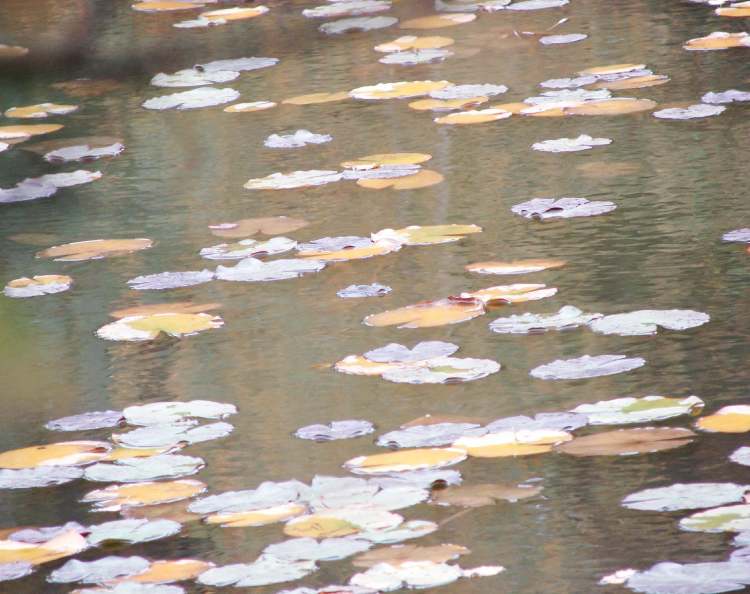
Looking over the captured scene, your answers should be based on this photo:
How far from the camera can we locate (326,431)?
2061 mm

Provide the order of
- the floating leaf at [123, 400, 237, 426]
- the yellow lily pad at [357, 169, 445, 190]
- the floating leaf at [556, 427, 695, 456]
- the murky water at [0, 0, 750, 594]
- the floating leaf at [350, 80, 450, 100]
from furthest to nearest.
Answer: the floating leaf at [350, 80, 450, 100] < the yellow lily pad at [357, 169, 445, 190] < the floating leaf at [123, 400, 237, 426] < the floating leaf at [556, 427, 695, 456] < the murky water at [0, 0, 750, 594]

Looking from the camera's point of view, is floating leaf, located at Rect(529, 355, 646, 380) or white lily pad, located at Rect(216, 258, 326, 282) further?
white lily pad, located at Rect(216, 258, 326, 282)

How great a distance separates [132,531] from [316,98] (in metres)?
2.32

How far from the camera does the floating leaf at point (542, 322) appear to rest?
7.72 ft

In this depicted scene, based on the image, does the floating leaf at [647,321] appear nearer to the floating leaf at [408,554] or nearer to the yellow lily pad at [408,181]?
the floating leaf at [408,554]

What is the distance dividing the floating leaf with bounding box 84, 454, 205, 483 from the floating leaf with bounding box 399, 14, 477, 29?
2992 millimetres

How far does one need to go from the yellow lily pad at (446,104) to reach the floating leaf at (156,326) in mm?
1369

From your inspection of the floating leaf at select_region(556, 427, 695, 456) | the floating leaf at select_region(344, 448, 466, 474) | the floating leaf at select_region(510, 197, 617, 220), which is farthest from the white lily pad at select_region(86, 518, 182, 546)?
the floating leaf at select_region(510, 197, 617, 220)

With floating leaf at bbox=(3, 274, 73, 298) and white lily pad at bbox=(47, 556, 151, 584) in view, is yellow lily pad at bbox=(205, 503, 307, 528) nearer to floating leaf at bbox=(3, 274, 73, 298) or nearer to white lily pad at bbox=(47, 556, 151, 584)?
white lily pad at bbox=(47, 556, 151, 584)

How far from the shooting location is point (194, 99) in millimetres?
4066

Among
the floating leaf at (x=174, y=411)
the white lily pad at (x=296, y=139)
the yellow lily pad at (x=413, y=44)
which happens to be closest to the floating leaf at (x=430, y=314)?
the floating leaf at (x=174, y=411)

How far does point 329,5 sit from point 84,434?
10.9ft

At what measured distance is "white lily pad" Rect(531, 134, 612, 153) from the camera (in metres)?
3.31

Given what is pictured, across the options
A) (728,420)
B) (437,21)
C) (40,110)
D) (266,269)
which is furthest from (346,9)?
(728,420)
